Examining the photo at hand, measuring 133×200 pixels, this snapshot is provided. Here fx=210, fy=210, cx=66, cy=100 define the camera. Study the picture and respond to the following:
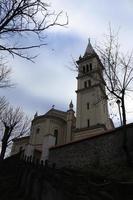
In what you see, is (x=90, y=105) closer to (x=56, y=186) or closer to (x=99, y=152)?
(x=99, y=152)

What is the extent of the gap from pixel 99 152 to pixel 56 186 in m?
4.77

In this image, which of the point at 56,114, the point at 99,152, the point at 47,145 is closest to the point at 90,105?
the point at 56,114

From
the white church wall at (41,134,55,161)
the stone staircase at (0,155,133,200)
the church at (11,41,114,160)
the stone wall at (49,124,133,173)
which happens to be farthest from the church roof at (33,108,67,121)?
the stone staircase at (0,155,133,200)

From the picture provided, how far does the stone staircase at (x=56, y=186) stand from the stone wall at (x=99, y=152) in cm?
290

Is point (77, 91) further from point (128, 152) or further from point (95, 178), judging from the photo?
point (95, 178)

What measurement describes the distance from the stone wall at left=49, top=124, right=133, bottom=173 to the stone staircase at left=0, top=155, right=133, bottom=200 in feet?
9.51

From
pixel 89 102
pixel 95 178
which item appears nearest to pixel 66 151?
pixel 95 178

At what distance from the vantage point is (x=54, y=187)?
21.3 feet

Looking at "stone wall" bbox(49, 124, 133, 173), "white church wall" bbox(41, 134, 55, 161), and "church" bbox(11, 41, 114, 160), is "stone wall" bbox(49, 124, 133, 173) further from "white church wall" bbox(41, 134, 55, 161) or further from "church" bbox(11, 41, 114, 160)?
"church" bbox(11, 41, 114, 160)

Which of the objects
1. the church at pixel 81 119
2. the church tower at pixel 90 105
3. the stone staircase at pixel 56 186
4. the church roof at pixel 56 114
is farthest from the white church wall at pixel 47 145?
the church roof at pixel 56 114

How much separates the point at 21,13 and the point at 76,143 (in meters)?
7.93

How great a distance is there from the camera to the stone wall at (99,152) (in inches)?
392

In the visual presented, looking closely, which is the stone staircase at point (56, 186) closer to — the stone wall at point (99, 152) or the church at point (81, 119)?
the stone wall at point (99, 152)

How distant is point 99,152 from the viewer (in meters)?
10.7
